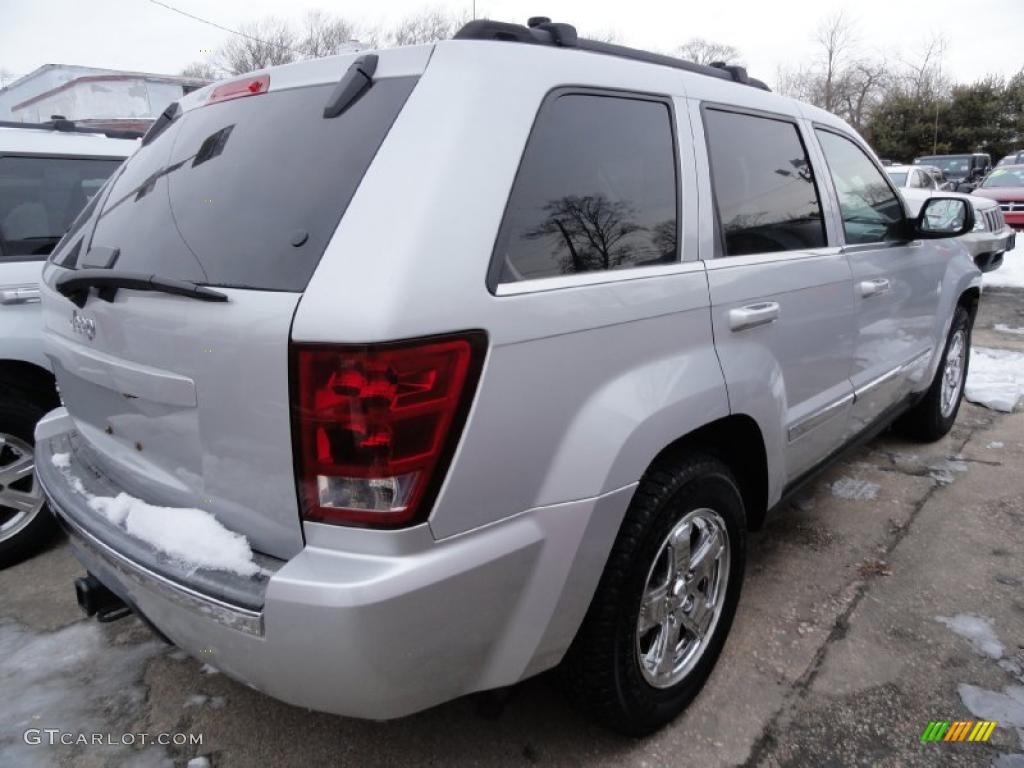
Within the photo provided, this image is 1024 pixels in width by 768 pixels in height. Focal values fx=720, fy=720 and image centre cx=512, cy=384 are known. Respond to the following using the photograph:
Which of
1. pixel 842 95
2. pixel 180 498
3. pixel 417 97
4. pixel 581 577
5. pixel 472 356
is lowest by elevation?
pixel 581 577

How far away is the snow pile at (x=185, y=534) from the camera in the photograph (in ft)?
5.19

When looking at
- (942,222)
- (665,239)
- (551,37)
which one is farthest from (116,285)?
(942,222)

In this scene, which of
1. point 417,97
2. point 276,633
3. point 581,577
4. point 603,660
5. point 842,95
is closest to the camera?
point 276,633

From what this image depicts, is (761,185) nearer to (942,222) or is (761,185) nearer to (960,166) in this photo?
(942,222)

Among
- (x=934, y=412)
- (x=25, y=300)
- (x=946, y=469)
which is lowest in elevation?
(x=946, y=469)

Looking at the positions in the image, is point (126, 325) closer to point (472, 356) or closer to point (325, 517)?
point (325, 517)

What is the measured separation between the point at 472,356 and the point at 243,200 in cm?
74

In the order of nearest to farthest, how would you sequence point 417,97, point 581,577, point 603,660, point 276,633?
point 276,633
point 417,97
point 581,577
point 603,660

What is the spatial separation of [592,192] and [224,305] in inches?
36.9

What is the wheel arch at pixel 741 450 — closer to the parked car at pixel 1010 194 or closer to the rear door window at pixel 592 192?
the rear door window at pixel 592 192

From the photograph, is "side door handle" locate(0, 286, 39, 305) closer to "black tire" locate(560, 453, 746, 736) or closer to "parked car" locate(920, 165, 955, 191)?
"black tire" locate(560, 453, 746, 736)

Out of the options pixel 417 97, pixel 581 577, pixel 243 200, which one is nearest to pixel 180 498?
pixel 243 200

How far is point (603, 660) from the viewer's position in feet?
6.12

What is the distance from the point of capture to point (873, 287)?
3.05 meters
